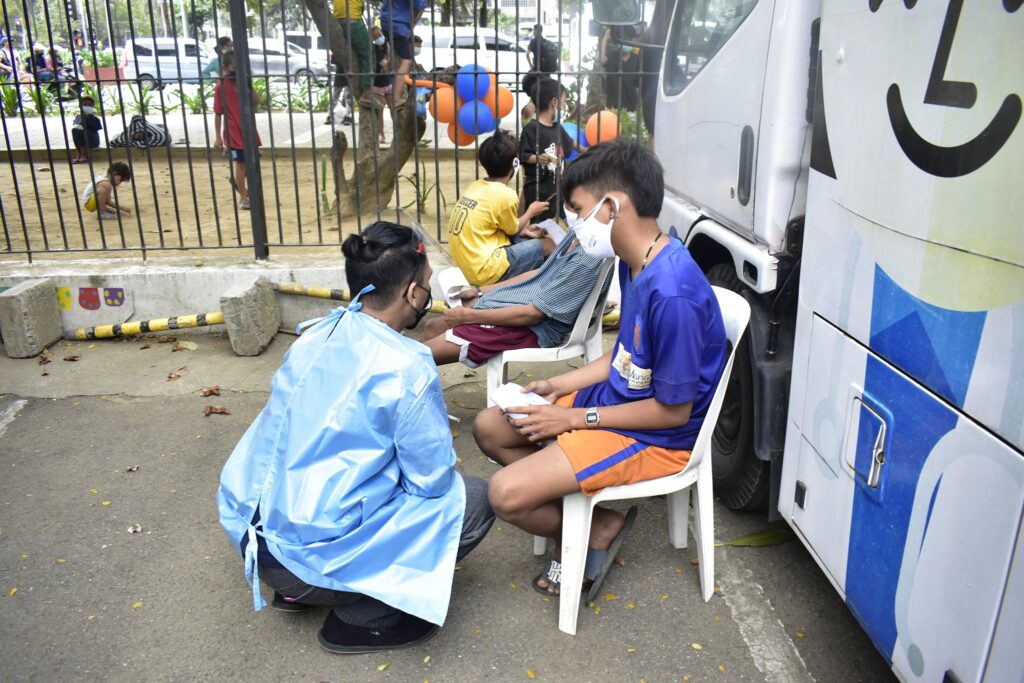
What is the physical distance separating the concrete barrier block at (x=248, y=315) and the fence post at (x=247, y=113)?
46 centimetres

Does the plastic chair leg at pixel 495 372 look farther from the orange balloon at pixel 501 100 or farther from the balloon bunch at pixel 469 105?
the orange balloon at pixel 501 100

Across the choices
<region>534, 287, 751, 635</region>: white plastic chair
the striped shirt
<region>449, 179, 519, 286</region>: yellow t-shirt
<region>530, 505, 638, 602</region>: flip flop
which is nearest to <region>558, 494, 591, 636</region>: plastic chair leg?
<region>534, 287, 751, 635</region>: white plastic chair

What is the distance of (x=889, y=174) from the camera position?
194 cm

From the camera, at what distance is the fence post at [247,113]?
509cm


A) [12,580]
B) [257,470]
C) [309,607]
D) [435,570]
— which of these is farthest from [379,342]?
[12,580]

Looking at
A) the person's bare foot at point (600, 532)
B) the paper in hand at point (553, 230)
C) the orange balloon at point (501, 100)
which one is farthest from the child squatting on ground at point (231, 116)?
the person's bare foot at point (600, 532)

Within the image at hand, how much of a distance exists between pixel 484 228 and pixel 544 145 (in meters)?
1.92

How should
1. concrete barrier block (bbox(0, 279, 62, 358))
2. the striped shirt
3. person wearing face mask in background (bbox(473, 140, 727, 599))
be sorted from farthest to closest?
concrete barrier block (bbox(0, 279, 62, 358))
the striped shirt
person wearing face mask in background (bbox(473, 140, 727, 599))

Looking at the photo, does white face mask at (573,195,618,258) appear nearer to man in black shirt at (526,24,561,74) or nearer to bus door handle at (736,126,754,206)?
bus door handle at (736,126,754,206)

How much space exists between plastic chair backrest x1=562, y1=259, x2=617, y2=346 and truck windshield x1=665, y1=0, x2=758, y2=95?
2.79 ft

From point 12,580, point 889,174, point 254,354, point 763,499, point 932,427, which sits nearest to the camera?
point 932,427

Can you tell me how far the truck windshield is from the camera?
2986 millimetres

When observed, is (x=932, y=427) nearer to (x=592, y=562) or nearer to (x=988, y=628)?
(x=988, y=628)

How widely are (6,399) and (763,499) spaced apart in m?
3.85
